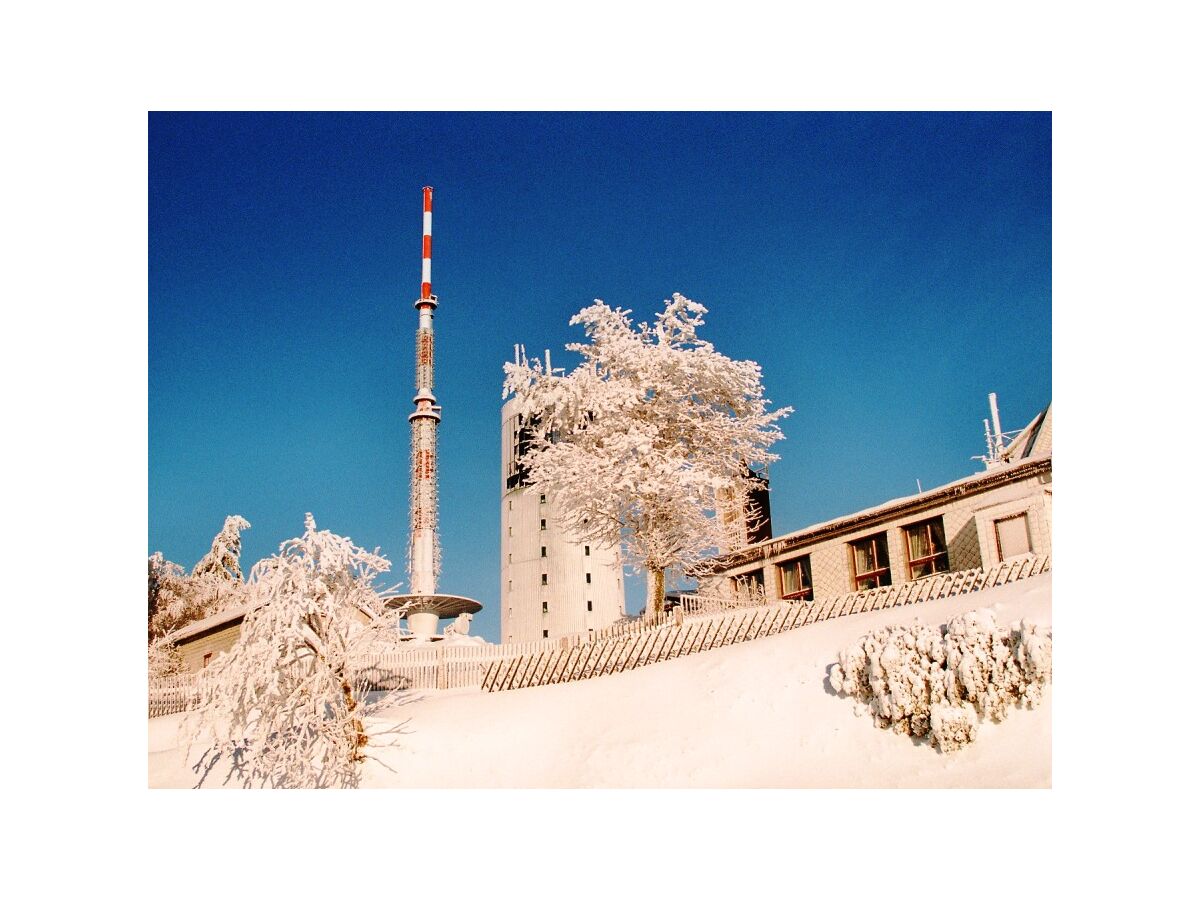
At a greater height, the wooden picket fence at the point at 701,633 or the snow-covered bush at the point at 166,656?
the wooden picket fence at the point at 701,633

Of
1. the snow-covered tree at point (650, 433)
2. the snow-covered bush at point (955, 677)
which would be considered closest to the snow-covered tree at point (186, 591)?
the snow-covered tree at point (650, 433)

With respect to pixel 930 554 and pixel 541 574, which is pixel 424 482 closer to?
pixel 541 574

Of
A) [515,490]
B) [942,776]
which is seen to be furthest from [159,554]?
[942,776]

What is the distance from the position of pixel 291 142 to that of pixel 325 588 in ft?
33.1

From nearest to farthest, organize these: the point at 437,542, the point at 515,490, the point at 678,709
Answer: the point at 678,709 → the point at 515,490 → the point at 437,542

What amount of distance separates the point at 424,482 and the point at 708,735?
42419 mm

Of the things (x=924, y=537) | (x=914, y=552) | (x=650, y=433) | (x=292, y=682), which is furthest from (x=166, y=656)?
(x=924, y=537)

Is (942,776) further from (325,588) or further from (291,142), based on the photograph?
(291,142)

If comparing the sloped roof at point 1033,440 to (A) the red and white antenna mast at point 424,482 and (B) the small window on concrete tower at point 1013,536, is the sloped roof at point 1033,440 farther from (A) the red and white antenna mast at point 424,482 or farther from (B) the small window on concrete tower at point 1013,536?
(A) the red and white antenna mast at point 424,482

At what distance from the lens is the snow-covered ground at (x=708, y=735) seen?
1697 cm

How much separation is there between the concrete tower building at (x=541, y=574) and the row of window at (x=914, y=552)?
17.1 meters

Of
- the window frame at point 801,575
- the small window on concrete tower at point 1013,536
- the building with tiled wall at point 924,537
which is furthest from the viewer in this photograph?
the window frame at point 801,575

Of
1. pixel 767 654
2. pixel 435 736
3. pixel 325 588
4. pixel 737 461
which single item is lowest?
pixel 435 736

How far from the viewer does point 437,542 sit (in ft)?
197
